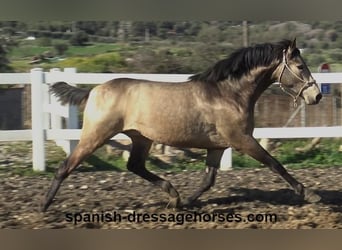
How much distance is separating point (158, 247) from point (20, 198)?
1038 millimetres

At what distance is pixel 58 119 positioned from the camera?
197 inches

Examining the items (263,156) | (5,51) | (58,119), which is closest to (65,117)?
(58,119)

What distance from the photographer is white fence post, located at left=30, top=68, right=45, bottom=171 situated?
489 centimetres

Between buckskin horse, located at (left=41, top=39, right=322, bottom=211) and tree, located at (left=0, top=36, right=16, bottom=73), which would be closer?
tree, located at (left=0, top=36, right=16, bottom=73)

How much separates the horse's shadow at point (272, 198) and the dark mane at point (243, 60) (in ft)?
2.76

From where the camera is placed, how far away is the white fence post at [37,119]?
16.0ft

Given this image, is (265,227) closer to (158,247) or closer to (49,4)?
(158,247)

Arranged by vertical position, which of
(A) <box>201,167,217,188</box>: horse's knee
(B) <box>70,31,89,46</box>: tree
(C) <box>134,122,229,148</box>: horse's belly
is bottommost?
(A) <box>201,167,217,188</box>: horse's knee

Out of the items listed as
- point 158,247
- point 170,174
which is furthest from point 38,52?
point 158,247

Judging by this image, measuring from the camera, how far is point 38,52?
4.85 metres

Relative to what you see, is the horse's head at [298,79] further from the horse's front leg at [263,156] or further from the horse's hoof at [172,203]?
the horse's hoof at [172,203]

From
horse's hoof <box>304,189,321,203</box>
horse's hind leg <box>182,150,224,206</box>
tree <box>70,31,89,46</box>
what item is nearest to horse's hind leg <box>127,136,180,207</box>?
horse's hind leg <box>182,150,224,206</box>

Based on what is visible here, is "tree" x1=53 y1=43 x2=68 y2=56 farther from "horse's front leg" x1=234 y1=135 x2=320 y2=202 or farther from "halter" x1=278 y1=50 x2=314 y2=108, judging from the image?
"halter" x1=278 y1=50 x2=314 y2=108

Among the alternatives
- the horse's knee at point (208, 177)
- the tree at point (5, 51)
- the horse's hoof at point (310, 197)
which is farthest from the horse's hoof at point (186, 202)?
the tree at point (5, 51)
